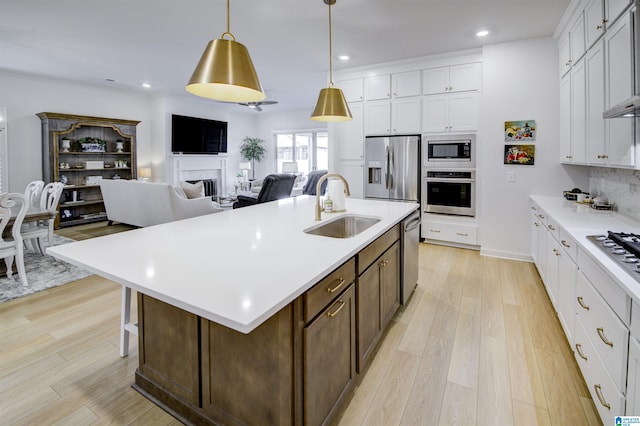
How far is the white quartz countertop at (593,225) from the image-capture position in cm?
129

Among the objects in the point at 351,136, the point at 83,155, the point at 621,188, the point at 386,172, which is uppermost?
the point at 351,136

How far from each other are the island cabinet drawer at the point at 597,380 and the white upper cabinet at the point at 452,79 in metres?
3.54

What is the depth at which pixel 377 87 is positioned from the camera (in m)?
5.11

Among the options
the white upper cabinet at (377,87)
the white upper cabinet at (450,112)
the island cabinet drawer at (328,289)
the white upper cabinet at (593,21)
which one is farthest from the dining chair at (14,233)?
the white upper cabinet at (593,21)

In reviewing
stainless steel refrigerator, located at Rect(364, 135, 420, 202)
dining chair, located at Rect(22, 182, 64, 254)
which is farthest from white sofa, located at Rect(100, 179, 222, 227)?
stainless steel refrigerator, located at Rect(364, 135, 420, 202)

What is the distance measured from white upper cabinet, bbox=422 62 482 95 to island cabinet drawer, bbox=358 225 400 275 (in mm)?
3042

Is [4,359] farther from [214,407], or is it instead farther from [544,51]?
[544,51]

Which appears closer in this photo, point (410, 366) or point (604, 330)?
point (604, 330)

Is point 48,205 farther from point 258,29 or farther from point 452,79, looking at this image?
point 452,79

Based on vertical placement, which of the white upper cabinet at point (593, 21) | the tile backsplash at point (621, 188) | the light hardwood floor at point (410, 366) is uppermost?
the white upper cabinet at point (593, 21)

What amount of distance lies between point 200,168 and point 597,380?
8453 mm

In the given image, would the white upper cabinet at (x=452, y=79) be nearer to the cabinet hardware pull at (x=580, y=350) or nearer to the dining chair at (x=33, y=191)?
the cabinet hardware pull at (x=580, y=350)

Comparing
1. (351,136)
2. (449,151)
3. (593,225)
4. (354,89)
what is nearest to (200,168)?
(351,136)

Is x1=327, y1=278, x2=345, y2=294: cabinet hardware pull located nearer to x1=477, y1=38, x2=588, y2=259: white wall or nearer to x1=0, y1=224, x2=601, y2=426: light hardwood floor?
x1=0, y1=224, x2=601, y2=426: light hardwood floor
